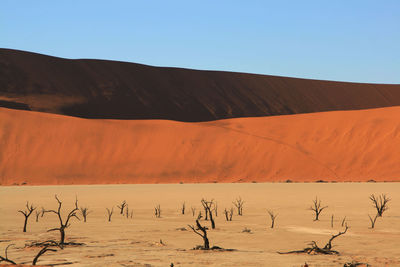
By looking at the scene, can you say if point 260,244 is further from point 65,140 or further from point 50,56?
point 50,56

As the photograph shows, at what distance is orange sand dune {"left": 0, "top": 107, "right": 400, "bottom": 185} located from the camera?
41.2 m

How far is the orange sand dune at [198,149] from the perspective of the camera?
4125 centimetres

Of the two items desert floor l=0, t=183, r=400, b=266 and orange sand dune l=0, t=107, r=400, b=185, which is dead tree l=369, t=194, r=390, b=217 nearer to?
desert floor l=0, t=183, r=400, b=266

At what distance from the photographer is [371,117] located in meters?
50.8

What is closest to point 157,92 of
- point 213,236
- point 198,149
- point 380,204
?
point 198,149

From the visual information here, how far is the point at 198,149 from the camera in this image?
4669 cm

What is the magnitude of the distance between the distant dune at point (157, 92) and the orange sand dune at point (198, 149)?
20.3 metres

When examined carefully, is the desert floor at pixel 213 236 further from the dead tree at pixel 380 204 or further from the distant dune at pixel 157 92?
the distant dune at pixel 157 92

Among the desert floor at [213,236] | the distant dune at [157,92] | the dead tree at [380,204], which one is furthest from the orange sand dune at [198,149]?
the distant dune at [157,92]

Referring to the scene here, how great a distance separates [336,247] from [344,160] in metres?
33.3

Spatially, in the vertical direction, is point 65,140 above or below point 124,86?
below

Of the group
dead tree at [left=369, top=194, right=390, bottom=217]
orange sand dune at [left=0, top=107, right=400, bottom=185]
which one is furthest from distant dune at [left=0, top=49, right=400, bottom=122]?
dead tree at [left=369, top=194, right=390, bottom=217]

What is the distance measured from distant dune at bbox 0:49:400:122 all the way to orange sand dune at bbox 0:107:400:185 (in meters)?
20.3

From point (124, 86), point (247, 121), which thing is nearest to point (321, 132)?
point (247, 121)
